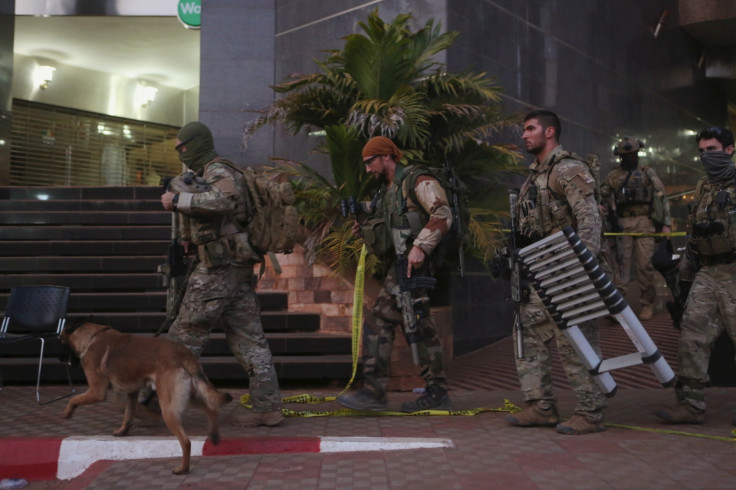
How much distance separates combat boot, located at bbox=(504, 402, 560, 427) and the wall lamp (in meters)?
14.5

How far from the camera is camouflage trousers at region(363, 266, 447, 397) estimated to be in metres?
5.33

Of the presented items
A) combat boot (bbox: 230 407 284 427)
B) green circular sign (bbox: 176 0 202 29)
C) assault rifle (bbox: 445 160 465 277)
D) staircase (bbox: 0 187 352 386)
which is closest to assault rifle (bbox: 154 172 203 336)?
combat boot (bbox: 230 407 284 427)

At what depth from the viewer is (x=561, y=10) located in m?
11.2

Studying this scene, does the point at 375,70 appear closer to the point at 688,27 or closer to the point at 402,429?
the point at 402,429

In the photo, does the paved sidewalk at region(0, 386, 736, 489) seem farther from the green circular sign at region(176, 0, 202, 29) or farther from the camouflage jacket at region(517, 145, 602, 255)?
the green circular sign at region(176, 0, 202, 29)

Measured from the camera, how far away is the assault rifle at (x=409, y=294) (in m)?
5.17

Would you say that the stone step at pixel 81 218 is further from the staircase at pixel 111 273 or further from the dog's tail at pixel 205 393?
the dog's tail at pixel 205 393

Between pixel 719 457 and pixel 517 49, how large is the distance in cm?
722

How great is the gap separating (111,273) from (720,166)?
6.75 m

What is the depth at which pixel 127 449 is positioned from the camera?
4.37 m

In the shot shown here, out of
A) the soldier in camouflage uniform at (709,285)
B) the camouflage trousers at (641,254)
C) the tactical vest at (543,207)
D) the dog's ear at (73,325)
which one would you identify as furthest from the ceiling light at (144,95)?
the soldier in camouflage uniform at (709,285)

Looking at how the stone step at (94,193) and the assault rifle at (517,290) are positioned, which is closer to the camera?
the assault rifle at (517,290)

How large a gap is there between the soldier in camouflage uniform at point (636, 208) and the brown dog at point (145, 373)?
612 centimetres

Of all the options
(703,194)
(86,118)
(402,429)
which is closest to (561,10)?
(703,194)
